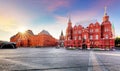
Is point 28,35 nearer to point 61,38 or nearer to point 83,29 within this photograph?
point 61,38

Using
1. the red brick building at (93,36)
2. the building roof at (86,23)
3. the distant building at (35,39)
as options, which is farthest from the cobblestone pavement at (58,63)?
the distant building at (35,39)

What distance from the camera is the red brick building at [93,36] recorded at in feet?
253

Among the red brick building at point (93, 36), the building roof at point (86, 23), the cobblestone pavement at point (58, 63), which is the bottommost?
the cobblestone pavement at point (58, 63)

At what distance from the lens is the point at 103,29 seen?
80.5m

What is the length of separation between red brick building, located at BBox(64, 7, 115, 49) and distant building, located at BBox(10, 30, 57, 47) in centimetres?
5440

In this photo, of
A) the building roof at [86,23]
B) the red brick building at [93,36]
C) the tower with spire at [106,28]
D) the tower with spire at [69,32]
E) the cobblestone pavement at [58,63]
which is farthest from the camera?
the tower with spire at [69,32]

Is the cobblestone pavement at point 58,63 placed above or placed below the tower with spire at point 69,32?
below

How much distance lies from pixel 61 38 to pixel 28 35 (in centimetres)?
3547

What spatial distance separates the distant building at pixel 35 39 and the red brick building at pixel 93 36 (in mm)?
54404

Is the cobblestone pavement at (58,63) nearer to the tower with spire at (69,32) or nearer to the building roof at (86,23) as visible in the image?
the building roof at (86,23)

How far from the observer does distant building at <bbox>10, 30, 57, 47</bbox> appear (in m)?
147

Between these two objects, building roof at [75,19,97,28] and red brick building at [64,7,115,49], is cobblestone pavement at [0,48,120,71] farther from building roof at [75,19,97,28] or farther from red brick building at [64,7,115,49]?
building roof at [75,19,97,28]

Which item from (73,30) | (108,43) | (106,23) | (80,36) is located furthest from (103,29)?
(73,30)

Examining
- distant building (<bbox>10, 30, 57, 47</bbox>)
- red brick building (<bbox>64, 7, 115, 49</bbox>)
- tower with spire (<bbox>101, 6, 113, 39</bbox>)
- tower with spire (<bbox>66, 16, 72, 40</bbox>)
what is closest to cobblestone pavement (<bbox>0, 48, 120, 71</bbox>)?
red brick building (<bbox>64, 7, 115, 49</bbox>)
